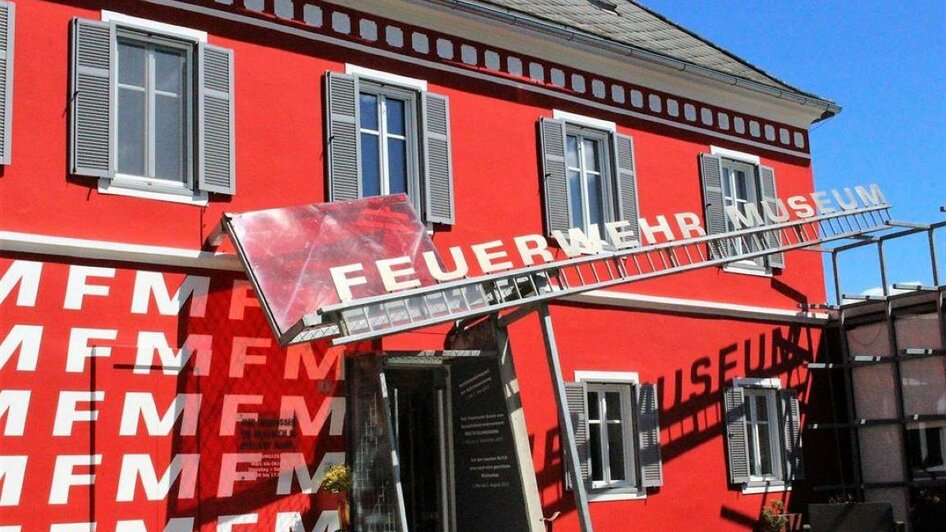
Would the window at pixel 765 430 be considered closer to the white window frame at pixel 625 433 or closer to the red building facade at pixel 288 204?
the red building facade at pixel 288 204

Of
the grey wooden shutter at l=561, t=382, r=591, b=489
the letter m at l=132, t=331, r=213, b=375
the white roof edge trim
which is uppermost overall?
the white roof edge trim

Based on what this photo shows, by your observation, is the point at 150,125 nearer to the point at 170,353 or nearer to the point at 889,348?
the point at 170,353

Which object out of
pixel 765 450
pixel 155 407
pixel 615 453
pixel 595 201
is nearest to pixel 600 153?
pixel 595 201

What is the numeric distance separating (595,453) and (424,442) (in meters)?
2.35

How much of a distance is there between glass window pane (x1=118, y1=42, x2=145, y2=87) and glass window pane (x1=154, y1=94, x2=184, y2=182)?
239 mm

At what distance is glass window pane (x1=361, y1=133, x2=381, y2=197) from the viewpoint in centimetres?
1226

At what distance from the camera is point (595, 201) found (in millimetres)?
14477

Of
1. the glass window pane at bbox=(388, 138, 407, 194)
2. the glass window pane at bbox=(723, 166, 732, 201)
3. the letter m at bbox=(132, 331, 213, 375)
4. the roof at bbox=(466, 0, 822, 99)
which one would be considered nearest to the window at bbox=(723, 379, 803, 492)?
the glass window pane at bbox=(723, 166, 732, 201)

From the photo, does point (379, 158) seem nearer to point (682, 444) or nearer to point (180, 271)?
point (180, 271)

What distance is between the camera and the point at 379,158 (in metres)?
12.4

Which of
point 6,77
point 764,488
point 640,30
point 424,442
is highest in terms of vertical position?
point 640,30

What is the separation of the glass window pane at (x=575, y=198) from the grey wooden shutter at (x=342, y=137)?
3.06m

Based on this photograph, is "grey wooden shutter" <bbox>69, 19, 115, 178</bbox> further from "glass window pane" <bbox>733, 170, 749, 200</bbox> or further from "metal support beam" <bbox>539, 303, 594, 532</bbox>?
"glass window pane" <bbox>733, 170, 749, 200</bbox>

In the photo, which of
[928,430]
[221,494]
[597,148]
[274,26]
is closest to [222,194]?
[274,26]
